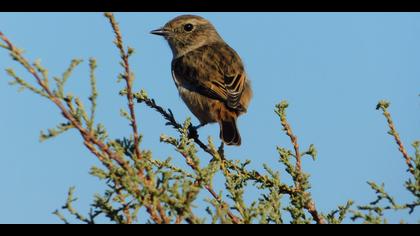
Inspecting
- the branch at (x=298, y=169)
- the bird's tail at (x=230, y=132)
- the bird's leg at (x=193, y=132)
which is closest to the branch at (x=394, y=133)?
the branch at (x=298, y=169)

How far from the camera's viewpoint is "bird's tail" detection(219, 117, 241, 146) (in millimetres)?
6691

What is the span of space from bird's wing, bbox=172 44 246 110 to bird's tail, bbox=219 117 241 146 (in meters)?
0.19

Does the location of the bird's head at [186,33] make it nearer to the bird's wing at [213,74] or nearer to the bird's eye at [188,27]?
the bird's eye at [188,27]

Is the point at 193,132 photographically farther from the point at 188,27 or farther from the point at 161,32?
the point at 188,27

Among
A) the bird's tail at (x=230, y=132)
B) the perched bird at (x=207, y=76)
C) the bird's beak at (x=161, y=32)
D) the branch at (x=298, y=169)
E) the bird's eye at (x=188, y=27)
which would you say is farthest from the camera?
the bird's eye at (x=188, y=27)

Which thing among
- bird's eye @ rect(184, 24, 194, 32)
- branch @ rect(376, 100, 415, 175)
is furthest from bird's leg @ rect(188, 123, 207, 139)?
branch @ rect(376, 100, 415, 175)

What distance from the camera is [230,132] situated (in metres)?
6.93

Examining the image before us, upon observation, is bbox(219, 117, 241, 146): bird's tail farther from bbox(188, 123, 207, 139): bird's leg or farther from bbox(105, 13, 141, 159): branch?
bbox(105, 13, 141, 159): branch

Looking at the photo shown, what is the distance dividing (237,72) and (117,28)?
4.97 metres

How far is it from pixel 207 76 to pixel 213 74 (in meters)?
0.09

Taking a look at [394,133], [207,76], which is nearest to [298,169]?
[394,133]

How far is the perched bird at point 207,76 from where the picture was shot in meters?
7.41
